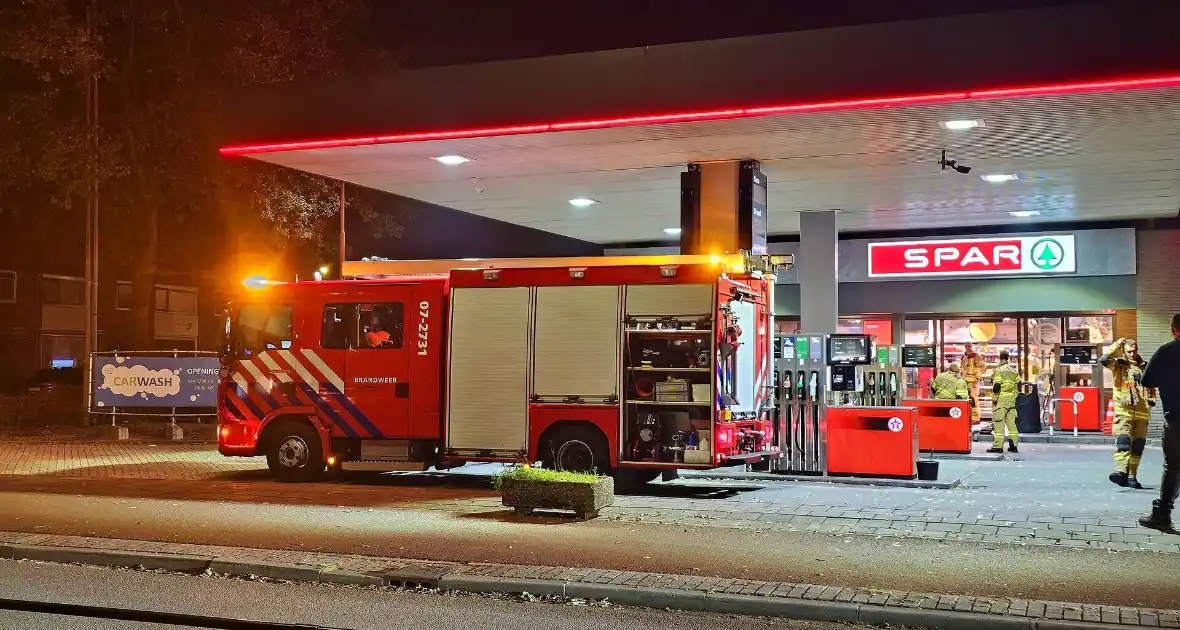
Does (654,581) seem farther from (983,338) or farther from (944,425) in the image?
(983,338)

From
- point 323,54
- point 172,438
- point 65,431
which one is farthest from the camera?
point 323,54

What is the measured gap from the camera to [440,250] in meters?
46.7

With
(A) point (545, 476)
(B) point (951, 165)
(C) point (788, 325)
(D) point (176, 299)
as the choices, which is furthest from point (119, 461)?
(D) point (176, 299)

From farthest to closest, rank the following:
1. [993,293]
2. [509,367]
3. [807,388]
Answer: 1. [993,293]
2. [807,388]
3. [509,367]

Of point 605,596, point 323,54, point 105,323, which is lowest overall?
point 605,596

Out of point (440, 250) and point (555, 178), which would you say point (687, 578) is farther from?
point (440, 250)

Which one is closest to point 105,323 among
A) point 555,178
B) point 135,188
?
point 135,188

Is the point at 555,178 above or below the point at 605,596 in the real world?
above

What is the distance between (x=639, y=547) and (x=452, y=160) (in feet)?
28.6

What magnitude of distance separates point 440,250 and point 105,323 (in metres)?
15.5

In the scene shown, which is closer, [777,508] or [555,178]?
[777,508]

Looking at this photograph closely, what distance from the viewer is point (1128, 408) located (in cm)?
1376

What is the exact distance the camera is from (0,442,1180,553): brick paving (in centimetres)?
1074

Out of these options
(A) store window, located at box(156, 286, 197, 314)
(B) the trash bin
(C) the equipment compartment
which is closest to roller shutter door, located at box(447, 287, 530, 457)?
(C) the equipment compartment
